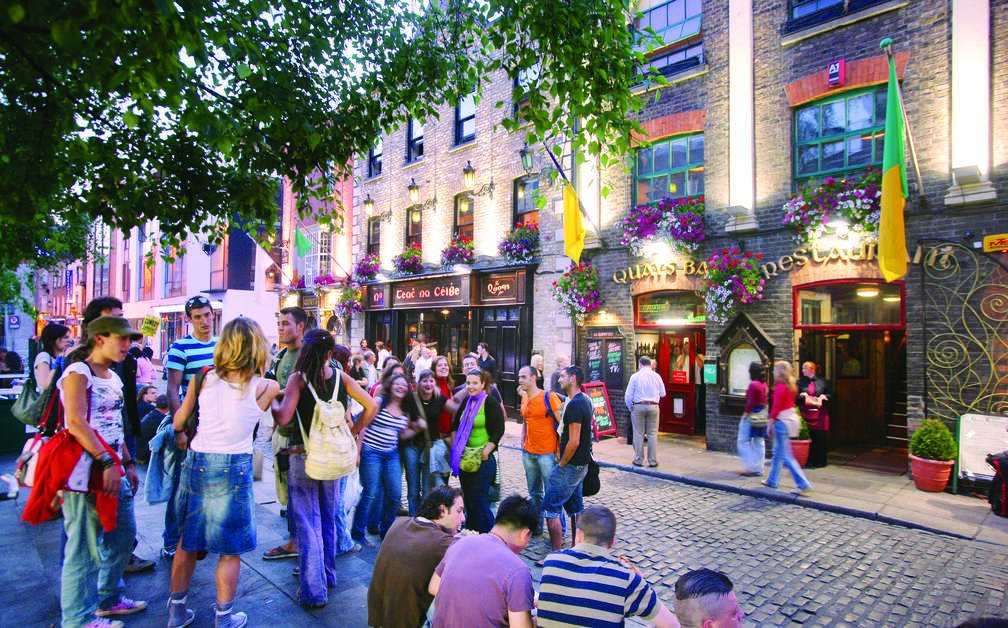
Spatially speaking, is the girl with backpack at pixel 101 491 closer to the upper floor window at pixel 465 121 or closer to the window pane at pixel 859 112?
the window pane at pixel 859 112

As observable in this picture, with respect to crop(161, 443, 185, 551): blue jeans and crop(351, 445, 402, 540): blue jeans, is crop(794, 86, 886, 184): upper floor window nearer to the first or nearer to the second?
crop(351, 445, 402, 540): blue jeans

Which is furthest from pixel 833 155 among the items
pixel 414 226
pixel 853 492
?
pixel 414 226

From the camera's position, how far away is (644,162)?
39.0 ft

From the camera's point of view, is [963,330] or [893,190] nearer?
[893,190]

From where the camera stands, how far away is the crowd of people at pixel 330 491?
258 cm

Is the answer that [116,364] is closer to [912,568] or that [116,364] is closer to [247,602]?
[247,602]

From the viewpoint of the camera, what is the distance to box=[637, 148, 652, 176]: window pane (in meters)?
11.8

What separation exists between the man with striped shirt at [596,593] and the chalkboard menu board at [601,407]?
29.0 feet

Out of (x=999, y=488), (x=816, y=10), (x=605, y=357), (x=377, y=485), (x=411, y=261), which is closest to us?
(x=377, y=485)

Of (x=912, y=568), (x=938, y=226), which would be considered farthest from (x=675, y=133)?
(x=912, y=568)

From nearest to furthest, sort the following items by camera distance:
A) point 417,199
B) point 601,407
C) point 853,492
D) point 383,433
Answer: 1. point 383,433
2. point 853,492
3. point 601,407
4. point 417,199

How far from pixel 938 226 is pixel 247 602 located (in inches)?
390

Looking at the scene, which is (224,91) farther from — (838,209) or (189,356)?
(838,209)

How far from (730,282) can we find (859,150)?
2.89 meters
